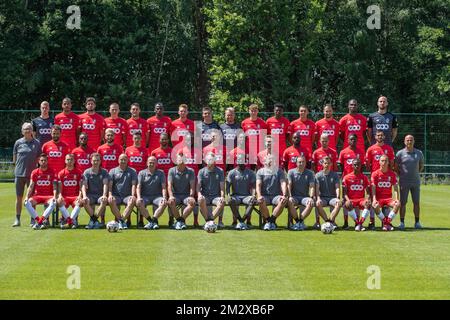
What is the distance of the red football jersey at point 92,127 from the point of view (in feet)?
65.4

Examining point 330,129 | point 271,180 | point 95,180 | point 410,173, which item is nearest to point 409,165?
point 410,173

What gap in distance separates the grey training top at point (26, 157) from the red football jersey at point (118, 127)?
2.01m

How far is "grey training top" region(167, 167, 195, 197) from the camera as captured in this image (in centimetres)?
1806

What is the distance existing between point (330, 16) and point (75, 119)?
32420 millimetres

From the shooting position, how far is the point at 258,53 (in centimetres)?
→ 5109

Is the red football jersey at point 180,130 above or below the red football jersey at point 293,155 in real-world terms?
above

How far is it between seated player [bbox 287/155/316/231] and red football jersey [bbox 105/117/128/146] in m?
4.09

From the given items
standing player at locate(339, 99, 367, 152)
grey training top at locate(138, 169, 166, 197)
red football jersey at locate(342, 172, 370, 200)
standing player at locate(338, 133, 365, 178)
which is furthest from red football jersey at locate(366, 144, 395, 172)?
grey training top at locate(138, 169, 166, 197)

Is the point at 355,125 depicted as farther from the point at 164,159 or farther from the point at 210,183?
the point at 164,159

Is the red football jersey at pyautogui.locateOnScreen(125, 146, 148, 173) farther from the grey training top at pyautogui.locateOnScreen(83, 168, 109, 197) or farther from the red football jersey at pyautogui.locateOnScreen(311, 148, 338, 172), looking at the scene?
the red football jersey at pyautogui.locateOnScreen(311, 148, 338, 172)

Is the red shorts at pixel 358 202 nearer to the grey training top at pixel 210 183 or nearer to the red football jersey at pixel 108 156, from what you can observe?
the grey training top at pixel 210 183

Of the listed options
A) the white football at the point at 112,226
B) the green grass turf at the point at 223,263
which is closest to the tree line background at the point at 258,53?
the green grass turf at the point at 223,263
